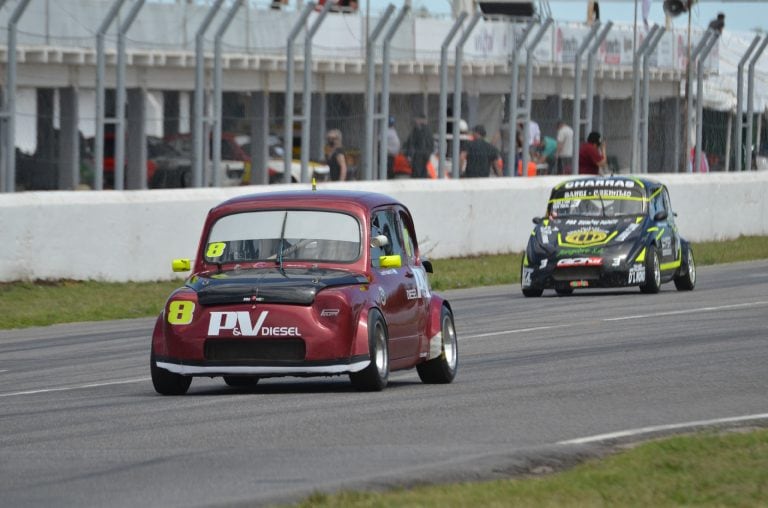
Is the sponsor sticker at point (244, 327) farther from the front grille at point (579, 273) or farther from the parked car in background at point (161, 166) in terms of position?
the parked car in background at point (161, 166)

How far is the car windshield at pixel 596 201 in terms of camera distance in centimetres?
2203

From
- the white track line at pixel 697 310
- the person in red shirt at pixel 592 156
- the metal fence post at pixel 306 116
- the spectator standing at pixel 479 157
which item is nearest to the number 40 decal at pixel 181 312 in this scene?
the white track line at pixel 697 310

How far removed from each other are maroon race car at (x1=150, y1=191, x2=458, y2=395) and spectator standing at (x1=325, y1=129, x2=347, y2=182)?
1424cm

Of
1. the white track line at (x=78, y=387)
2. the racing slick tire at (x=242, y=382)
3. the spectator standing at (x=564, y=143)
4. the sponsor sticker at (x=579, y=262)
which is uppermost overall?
the spectator standing at (x=564, y=143)

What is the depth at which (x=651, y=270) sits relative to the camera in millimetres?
21359

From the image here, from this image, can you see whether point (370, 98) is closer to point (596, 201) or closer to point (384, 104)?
point (384, 104)

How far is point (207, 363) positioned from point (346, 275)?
103cm

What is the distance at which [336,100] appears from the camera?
27.5m

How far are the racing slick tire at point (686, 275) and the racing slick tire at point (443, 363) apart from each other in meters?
10.1

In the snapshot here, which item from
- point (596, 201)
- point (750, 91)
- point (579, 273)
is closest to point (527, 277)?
point (579, 273)

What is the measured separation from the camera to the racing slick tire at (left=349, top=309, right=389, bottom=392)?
11.1 metres

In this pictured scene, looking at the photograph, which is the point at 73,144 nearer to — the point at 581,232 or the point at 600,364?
the point at 581,232

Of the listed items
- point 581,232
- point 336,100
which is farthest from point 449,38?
point 581,232

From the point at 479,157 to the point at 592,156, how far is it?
6.12 feet
